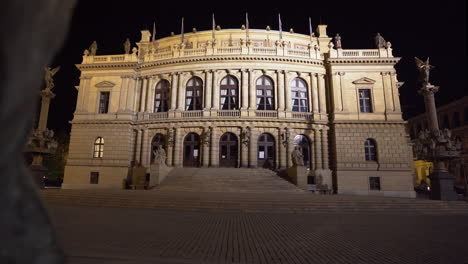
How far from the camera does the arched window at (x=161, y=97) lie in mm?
30453

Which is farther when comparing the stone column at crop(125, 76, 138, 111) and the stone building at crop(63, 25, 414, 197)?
the stone column at crop(125, 76, 138, 111)

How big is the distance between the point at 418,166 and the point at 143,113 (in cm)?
4858

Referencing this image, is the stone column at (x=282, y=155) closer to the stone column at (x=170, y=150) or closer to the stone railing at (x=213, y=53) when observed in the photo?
the stone railing at (x=213, y=53)

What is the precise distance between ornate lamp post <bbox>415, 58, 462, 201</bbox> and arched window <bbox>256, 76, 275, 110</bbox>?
13794 millimetres

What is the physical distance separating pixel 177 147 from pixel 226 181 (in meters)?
7.92

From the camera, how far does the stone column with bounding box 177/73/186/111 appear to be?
29172 mm

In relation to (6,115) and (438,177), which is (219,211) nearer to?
(6,115)

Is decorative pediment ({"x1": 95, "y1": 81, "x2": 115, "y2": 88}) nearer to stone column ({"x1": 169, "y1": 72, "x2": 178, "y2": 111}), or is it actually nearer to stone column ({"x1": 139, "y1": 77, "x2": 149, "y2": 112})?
stone column ({"x1": 139, "y1": 77, "x2": 149, "y2": 112})

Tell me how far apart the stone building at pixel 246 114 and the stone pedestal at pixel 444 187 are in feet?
28.9

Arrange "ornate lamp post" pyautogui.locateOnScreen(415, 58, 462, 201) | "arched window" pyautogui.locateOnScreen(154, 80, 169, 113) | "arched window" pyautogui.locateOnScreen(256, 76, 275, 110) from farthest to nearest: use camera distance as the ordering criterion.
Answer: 1. "arched window" pyautogui.locateOnScreen(154, 80, 169, 113)
2. "arched window" pyautogui.locateOnScreen(256, 76, 275, 110)
3. "ornate lamp post" pyautogui.locateOnScreen(415, 58, 462, 201)

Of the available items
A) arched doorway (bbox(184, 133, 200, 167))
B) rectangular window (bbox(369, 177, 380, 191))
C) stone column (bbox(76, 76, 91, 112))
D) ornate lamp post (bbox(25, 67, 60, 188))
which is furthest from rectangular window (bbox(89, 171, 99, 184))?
rectangular window (bbox(369, 177, 380, 191))

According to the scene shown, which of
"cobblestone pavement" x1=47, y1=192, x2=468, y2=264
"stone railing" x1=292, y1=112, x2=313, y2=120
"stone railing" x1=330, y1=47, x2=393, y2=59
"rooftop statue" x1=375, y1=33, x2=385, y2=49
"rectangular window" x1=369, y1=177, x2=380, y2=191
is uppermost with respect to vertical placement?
"rooftop statue" x1=375, y1=33, x2=385, y2=49

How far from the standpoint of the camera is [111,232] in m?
7.54

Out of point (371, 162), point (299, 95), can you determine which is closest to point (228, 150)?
point (299, 95)
